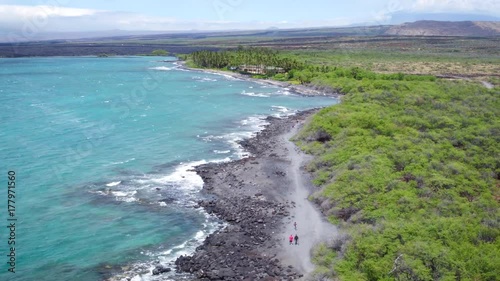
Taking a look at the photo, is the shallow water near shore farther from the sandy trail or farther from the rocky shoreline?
the sandy trail

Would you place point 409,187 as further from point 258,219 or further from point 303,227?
point 258,219

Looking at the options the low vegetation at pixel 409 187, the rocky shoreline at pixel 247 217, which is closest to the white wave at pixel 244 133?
the rocky shoreline at pixel 247 217

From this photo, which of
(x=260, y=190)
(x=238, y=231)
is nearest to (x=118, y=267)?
(x=238, y=231)

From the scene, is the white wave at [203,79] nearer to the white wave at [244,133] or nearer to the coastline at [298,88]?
the coastline at [298,88]

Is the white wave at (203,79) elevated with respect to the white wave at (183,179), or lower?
elevated

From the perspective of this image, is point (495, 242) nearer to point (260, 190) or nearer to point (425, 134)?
point (260, 190)

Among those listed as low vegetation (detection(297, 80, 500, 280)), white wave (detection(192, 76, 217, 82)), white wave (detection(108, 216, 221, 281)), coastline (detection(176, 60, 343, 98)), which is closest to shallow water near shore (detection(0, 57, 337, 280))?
white wave (detection(108, 216, 221, 281))
